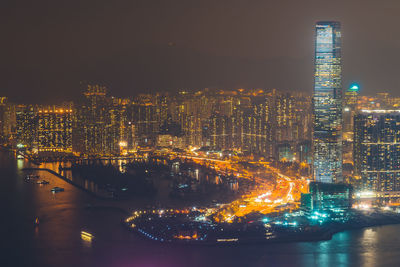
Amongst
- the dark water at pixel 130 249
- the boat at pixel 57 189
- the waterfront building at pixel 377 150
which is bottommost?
the dark water at pixel 130 249

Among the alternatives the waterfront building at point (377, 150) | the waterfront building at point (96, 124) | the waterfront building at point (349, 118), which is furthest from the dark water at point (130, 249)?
the waterfront building at point (96, 124)

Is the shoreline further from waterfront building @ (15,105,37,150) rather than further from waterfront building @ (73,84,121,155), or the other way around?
waterfront building @ (15,105,37,150)

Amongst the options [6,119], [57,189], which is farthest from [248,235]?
[6,119]

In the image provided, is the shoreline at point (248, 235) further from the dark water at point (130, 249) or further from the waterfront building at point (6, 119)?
the waterfront building at point (6, 119)

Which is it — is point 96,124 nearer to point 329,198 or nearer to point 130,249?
A: point 329,198

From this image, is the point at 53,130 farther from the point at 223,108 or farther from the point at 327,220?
the point at 327,220
